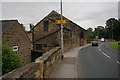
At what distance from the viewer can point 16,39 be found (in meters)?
12.8

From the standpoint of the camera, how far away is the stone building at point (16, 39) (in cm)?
1150

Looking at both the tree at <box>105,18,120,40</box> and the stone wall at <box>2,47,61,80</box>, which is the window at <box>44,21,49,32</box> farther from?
the tree at <box>105,18,120,40</box>

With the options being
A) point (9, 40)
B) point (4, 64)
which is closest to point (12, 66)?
point (4, 64)

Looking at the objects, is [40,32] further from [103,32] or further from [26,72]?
[103,32]

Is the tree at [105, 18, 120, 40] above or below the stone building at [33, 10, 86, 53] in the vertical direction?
above

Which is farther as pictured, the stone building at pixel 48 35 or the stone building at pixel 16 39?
the stone building at pixel 48 35

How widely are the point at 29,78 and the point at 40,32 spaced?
2215cm

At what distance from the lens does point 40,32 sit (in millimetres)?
25609

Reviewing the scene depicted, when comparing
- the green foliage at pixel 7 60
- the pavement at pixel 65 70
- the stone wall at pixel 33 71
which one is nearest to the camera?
the stone wall at pixel 33 71

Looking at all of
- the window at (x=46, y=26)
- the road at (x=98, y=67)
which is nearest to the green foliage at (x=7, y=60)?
the road at (x=98, y=67)

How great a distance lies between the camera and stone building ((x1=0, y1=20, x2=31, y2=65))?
1150 centimetres

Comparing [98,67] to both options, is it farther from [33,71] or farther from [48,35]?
[48,35]

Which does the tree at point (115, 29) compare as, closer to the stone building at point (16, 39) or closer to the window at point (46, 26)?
the window at point (46, 26)

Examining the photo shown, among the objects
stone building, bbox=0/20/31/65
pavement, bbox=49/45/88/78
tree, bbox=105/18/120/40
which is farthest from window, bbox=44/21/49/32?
tree, bbox=105/18/120/40
